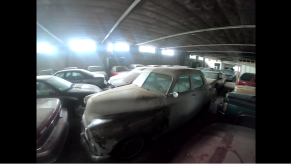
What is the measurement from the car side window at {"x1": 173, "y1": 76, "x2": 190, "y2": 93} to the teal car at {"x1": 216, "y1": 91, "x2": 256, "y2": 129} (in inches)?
54.4

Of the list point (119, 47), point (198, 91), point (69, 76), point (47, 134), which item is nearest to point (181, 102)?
point (198, 91)

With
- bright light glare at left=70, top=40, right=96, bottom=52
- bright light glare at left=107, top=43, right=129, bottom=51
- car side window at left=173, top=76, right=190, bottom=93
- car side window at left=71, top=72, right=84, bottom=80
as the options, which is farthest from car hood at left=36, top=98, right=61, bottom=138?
bright light glare at left=107, top=43, right=129, bottom=51

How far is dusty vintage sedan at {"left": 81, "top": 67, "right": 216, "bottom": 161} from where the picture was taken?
1.55m

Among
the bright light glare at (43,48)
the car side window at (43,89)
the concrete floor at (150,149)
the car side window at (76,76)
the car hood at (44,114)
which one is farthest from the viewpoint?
the car side window at (76,76)

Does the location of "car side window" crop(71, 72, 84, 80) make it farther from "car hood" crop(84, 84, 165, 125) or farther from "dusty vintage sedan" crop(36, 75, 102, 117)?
"car hood" crop(84, 84, 165, 125)

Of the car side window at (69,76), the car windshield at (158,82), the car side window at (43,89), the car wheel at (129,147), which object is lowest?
the car wheel at (129,147)

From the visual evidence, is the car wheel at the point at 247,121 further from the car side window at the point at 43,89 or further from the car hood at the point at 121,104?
the car side window at the point at 43,89

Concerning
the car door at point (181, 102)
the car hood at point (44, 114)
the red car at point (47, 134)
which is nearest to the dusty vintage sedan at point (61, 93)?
the car hood at point (44, 114)

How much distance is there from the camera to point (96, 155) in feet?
5.31

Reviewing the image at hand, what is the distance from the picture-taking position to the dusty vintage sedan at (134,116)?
1.55 m
